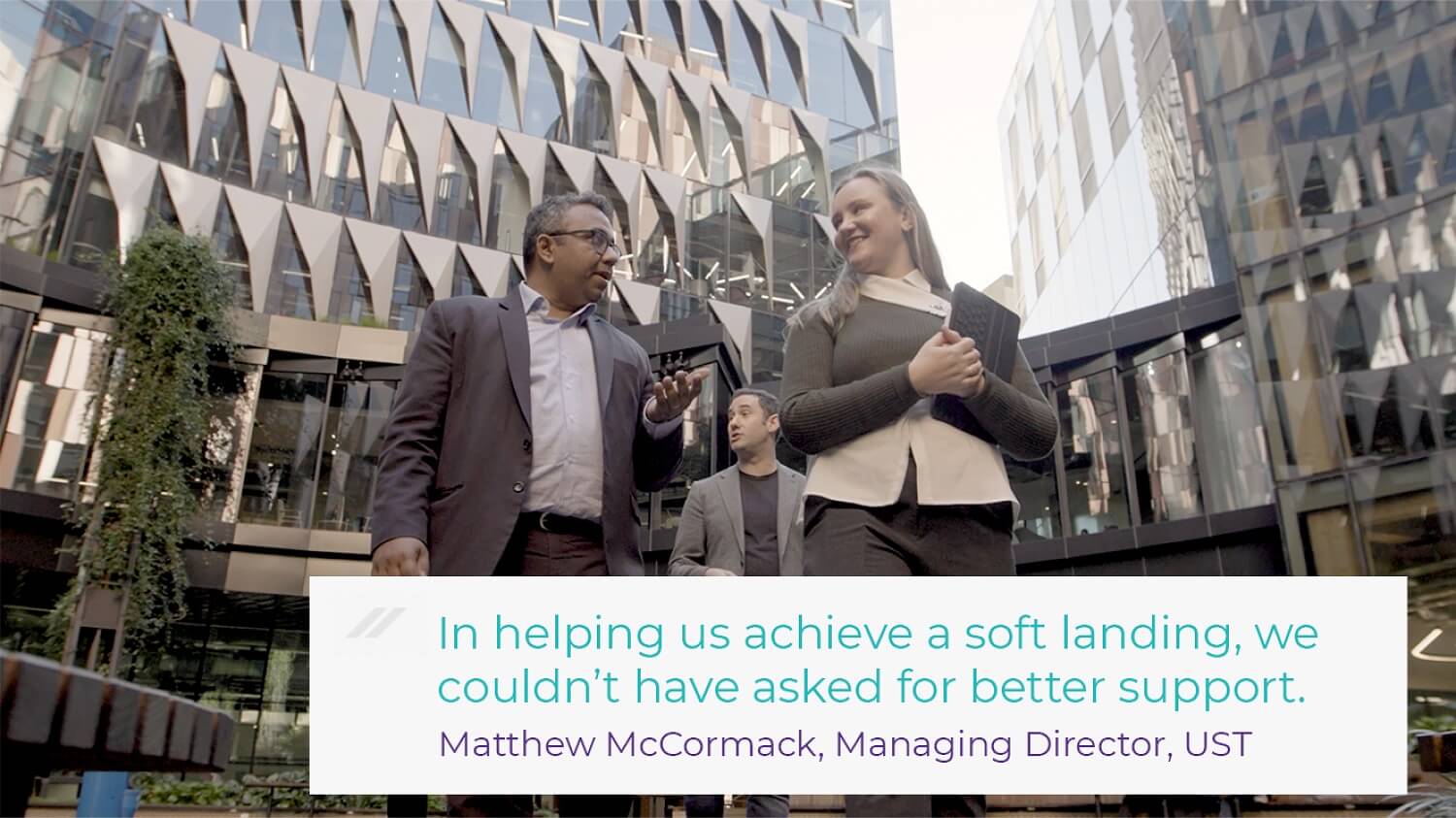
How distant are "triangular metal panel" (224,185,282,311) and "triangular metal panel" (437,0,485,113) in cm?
540

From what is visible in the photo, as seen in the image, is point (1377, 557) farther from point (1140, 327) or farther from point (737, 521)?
point (737, 521)

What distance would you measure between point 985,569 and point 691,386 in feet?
3.10

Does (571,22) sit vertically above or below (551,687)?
above

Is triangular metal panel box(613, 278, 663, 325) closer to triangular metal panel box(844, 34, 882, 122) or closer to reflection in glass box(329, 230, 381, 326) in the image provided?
reflection in glass box(329, 230, 381, 326)

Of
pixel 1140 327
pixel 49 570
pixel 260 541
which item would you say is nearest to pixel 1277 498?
pixel 1140 327

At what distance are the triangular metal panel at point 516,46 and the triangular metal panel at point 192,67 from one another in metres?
6.59

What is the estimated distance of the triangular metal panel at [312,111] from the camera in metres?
23.9

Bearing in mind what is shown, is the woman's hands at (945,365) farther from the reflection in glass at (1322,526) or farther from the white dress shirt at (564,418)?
the reflection in glass at (1322,526)

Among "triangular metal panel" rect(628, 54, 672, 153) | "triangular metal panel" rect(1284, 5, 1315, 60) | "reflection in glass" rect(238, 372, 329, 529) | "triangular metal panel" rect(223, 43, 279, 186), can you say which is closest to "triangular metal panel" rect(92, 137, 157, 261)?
"triangular metal panel" rect(223, 43, 279, 186)

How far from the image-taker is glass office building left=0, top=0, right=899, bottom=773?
1927 centimetres

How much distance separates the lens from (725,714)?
2318 millimetres

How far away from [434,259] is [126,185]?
19.7ft

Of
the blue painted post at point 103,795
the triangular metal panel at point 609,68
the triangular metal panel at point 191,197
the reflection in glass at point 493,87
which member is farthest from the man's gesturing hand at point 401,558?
the triangular metal panel at point 609,68

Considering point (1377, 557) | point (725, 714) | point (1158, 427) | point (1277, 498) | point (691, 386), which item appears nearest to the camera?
point (725, 714)
